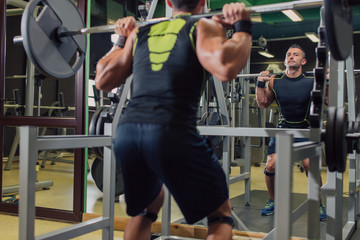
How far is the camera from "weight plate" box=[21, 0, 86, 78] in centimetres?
185

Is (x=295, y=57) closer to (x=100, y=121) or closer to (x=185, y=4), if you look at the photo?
(x=100, y=121)

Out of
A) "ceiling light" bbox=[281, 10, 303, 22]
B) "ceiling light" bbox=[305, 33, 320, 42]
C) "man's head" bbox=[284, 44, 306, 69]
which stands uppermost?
"ceiling light" bbox=[281, 10, 303, 22]

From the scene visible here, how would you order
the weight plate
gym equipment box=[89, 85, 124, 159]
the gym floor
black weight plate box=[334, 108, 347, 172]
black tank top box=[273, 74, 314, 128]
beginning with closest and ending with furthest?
black weight plate box=[334, 108, 347, 172] < the weight plate < gym equipment box=[89, 85, 124, 159] < the gym floor < black tank top box=[273, 74, 314, 128]

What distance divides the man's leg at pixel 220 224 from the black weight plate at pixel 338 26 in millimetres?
685

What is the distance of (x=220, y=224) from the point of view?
4.57 feet

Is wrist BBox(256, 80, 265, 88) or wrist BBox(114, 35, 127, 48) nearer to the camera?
wrist BBox(114, 35, 127, 48)

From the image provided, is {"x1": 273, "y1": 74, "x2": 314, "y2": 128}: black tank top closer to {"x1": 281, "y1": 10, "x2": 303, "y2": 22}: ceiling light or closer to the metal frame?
the metal frame

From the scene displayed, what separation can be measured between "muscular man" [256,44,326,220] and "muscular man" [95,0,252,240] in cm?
205

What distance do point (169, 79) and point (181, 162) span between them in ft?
0.97

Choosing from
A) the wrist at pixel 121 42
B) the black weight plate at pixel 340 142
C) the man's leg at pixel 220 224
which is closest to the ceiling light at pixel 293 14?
the black weight plate at pixel 340 142

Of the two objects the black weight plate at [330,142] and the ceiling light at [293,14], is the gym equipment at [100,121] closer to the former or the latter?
the black weight plate at [330,142]

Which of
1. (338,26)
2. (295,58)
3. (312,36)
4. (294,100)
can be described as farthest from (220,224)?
(312,36)

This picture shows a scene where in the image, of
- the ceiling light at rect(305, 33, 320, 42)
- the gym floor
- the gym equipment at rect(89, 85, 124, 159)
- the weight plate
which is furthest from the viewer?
the ceiling light at rect(305, 33, 320, 42)

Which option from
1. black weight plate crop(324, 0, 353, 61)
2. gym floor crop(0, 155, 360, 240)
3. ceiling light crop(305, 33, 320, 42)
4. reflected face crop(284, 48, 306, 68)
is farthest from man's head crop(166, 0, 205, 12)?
ceiling light crop(305, 33, 320, 42)
